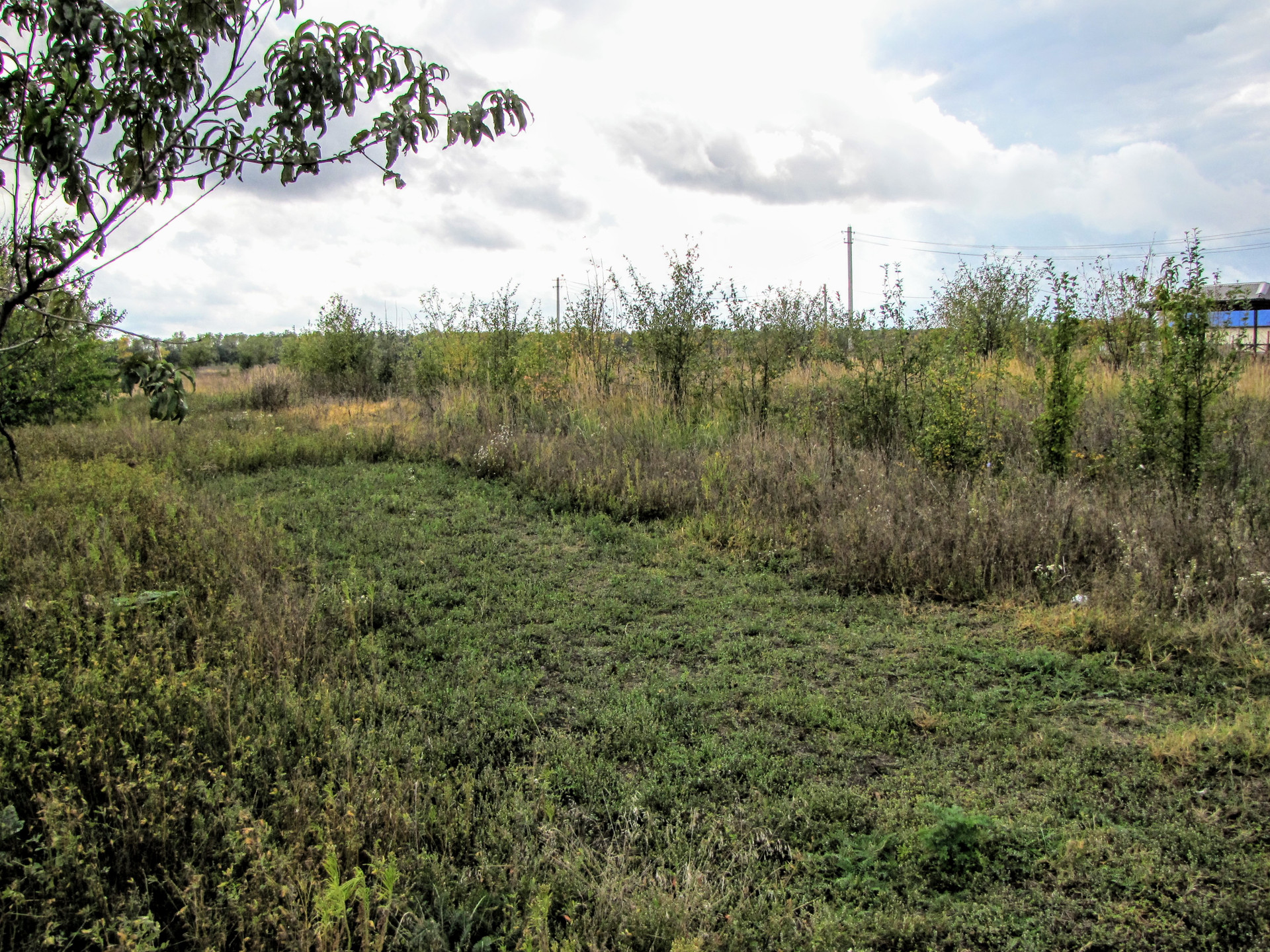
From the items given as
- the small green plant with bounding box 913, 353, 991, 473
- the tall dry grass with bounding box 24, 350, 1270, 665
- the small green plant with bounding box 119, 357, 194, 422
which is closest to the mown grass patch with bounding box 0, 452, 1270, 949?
the tall dry grass with bounding box 24, 350, 1270, 665

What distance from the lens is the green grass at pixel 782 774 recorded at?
2273mm

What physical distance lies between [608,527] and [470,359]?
8.71 metres

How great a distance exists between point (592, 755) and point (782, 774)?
85 centimetres

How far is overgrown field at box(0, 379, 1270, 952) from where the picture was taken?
2248mm

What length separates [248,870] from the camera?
226 cm

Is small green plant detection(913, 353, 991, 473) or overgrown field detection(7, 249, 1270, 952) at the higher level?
small green plant detection(913, 353, 991, 473)

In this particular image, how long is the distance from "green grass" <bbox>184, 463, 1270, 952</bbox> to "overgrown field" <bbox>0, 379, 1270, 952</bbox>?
0.05ft

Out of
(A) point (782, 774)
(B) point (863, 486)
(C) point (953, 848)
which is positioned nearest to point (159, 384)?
(A) point (782, 774)

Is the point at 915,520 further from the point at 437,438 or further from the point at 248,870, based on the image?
the point at 437,438

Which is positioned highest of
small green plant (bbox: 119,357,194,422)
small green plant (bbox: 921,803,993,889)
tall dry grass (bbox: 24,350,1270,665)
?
small green plant (bbox: 119,357,194,422)

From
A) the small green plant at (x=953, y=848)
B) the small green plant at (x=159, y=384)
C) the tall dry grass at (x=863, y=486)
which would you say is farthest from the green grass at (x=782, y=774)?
the small green plant at (x=159, y=384)

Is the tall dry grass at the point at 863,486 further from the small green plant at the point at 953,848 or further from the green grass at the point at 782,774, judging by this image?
the small green plant at the point at 953,848

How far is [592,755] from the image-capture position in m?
3.27

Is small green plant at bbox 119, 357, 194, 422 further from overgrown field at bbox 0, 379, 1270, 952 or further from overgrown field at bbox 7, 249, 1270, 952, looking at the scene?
overgrown field at bbox 0, 379, 1270, 952
